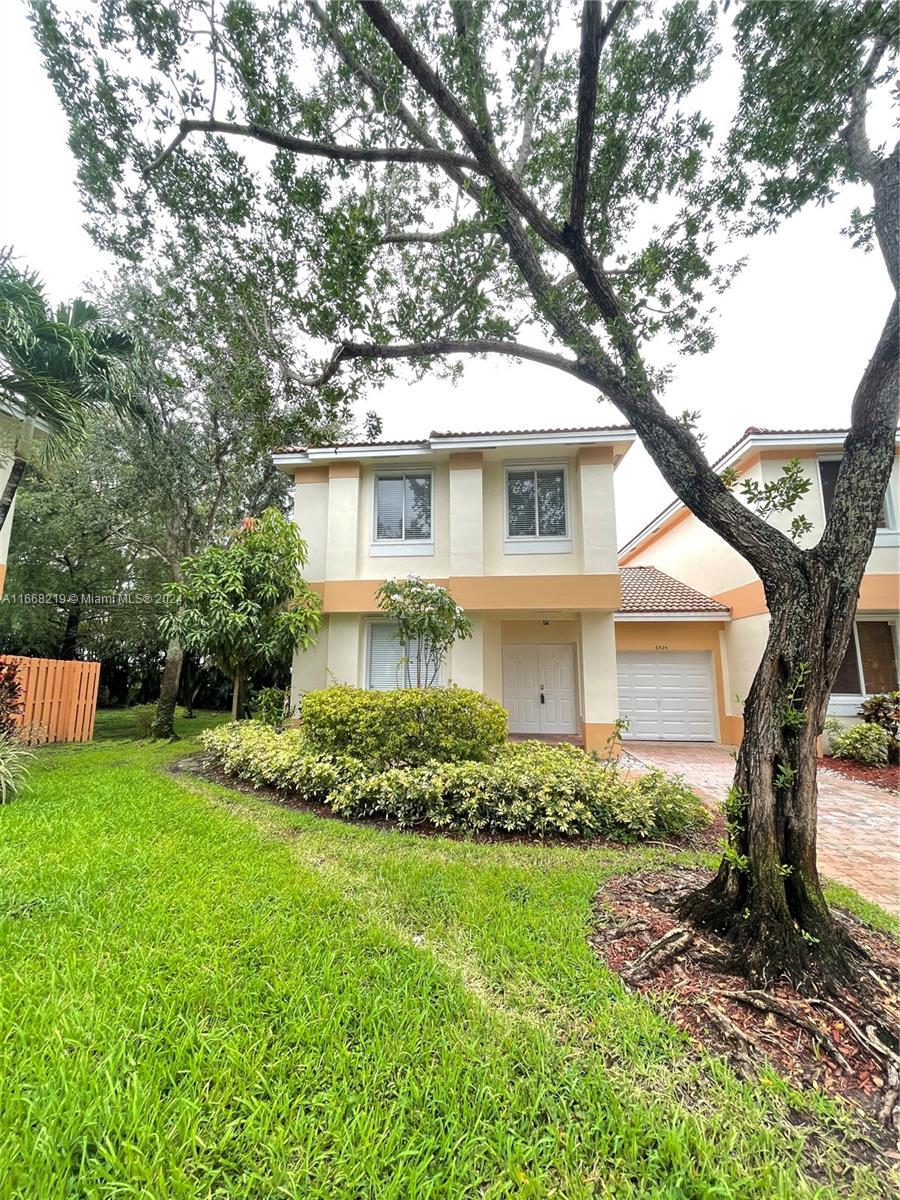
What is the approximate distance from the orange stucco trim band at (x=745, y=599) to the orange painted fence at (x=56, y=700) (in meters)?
16.2

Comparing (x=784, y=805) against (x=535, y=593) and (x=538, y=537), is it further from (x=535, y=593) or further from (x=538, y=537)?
(x=538, y=537)

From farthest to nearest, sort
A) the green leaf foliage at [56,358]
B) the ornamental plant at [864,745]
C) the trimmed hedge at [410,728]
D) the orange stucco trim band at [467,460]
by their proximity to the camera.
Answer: the orange stucco trim band at [467,460], the ornamental plant at [864,745], the trimmed hedge at [410,728], the green leaf foliage at [56,358]

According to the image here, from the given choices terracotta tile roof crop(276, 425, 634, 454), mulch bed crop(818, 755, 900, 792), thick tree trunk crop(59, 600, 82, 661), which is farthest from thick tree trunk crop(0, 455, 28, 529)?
mulch bed crop(818, 755, 900, 792)

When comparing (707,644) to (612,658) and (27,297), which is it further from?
(27,297)

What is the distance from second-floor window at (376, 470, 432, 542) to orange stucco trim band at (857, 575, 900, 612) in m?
9.98

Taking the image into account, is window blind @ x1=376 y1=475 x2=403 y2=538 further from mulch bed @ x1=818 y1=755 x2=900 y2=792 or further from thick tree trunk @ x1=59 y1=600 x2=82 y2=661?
thick tree trunk @ x1=59 y1=600 x2=82 y2=661

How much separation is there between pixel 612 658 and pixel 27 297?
11.5 meters

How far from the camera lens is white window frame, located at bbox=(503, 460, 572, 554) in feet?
35.5

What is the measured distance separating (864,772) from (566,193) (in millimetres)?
11183

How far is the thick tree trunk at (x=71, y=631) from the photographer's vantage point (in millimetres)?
15664

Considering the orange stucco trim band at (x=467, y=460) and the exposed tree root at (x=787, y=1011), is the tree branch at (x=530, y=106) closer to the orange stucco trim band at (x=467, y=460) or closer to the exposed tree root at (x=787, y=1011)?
the orange stucco trim band at (x=467, y=460)

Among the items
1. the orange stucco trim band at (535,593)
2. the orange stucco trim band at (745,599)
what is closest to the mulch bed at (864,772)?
the orange stucco trim band at (745,599)

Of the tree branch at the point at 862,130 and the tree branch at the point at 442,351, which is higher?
the tree branch at the point at 862,130

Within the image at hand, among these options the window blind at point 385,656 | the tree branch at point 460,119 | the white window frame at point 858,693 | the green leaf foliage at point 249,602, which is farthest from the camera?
the window blind at point 385,656
